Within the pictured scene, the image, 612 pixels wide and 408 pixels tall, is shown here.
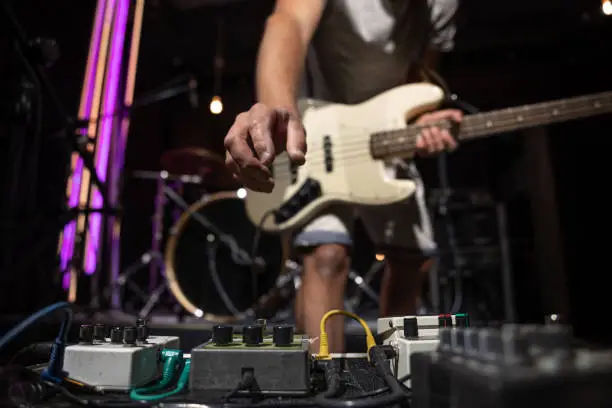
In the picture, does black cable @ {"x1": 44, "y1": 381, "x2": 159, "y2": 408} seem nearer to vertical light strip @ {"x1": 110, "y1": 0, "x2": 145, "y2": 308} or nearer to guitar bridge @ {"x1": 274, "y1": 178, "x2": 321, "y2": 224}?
guitar bridge @ {"x1": 274, "y1": 178, "x2": 321, "y2": 224}

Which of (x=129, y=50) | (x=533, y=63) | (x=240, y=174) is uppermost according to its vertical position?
(x=533, y=63)

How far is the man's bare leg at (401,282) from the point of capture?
1.25 meters

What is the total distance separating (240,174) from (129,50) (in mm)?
1929

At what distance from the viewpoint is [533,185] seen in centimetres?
289

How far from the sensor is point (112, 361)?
1.33 ft

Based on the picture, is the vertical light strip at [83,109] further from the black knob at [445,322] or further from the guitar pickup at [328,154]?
the black knob at [445,322]

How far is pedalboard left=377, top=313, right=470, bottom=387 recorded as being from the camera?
438 mm

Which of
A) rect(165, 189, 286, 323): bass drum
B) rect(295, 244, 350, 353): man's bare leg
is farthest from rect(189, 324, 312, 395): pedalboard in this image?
rect(165, 189, 286, 323): bass drum

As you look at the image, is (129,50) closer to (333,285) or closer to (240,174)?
(333,285)

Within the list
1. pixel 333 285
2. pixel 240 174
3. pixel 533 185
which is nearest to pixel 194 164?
pixel 333 285

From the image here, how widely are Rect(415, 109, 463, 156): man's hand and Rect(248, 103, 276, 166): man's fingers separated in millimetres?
834

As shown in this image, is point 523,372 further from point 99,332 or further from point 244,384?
point 99,332

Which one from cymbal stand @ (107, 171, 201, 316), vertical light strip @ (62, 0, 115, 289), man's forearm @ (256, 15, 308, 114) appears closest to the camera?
man's forearm @ (256, 15, 308, 114)

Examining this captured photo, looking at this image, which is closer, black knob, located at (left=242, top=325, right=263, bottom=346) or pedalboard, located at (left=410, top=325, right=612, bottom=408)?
pedalboard, located at (left=410, top=325, right=612, bottom=408)
